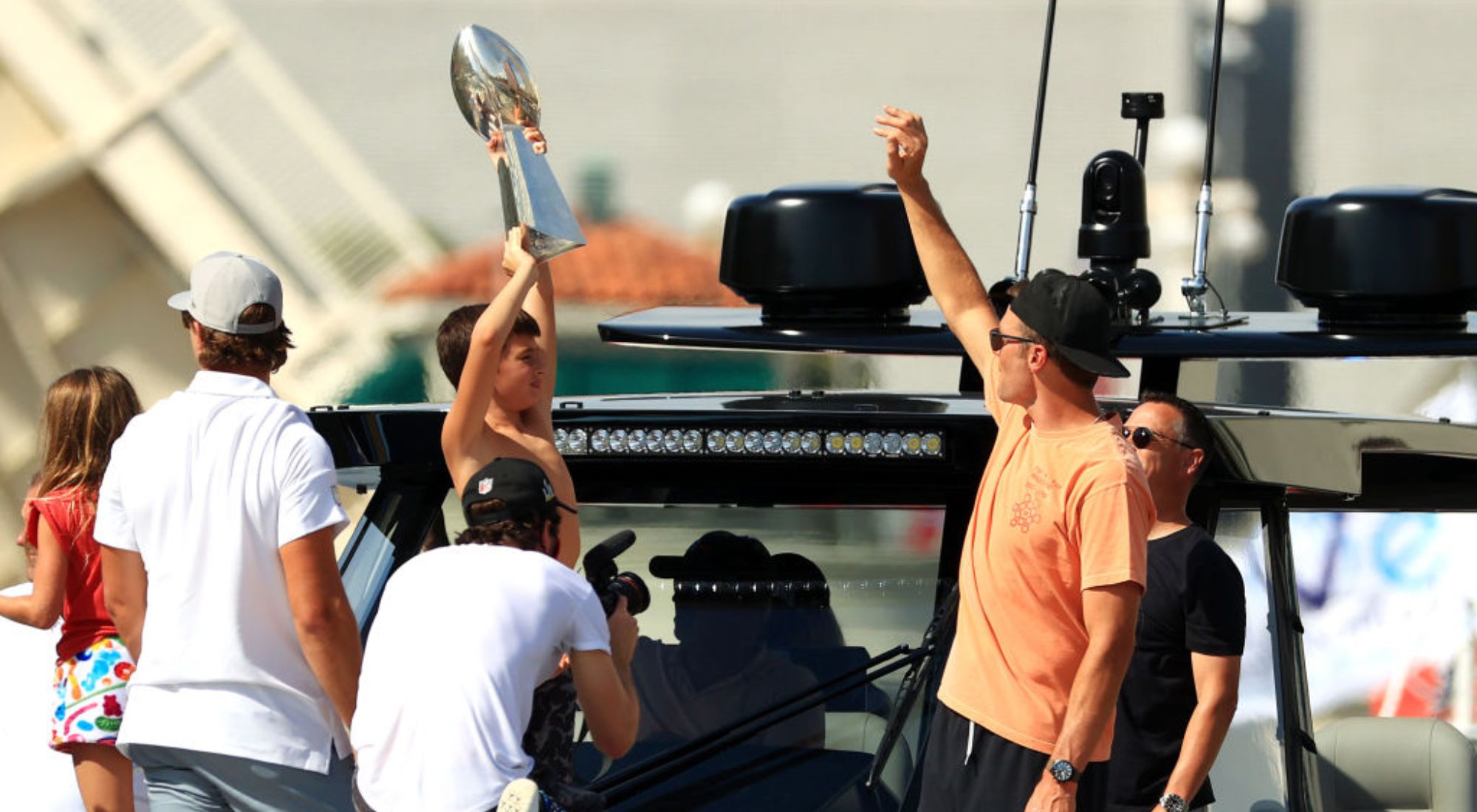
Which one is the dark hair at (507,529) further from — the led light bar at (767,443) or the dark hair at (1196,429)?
the dark hair at (1196,429)

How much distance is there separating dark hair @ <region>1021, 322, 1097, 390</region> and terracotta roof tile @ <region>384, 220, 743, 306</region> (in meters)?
11.6

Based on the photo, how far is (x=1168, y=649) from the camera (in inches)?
145

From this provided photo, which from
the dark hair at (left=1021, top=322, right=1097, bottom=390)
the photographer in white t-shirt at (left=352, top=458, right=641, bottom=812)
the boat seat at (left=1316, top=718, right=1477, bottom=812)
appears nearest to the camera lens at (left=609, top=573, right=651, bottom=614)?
the photographer in white t-shirt at (left=352, top=458, right=641, bottom=812)

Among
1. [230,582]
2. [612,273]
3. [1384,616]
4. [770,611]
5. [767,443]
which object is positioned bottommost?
[1384,616]

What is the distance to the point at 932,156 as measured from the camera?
55.0 feet

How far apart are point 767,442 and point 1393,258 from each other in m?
1.38

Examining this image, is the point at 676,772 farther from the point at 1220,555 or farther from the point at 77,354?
the point at 77,354

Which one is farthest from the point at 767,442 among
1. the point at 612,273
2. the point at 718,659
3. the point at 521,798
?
the point at 612,273

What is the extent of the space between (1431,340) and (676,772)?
1.72 meters

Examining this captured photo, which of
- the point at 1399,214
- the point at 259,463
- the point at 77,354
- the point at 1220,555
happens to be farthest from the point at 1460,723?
the point at 77,354

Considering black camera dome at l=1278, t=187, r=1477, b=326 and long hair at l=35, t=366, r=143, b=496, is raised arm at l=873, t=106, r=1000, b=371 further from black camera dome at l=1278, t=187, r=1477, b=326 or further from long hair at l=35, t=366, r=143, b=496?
long hair at l=35, t=366, r=143, b=496

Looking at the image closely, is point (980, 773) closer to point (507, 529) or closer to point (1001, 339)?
point (1001, 339)

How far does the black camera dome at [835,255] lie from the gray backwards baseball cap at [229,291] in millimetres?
1171

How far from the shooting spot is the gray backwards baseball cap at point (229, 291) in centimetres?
349
